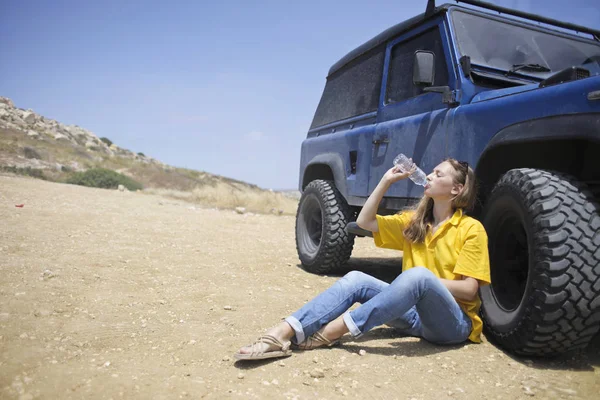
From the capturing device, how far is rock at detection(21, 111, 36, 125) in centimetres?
3924

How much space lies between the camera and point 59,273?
4066 mm

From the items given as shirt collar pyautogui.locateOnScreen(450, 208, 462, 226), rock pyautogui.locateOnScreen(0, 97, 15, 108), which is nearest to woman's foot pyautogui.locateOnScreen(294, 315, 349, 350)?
shirt collar pyautogui.locateOnScreen(450, 208, 462, 226)

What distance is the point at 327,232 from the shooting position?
470cm

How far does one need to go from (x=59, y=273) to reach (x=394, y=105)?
10.2 ft

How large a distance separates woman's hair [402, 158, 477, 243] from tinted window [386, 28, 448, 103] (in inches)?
34.9

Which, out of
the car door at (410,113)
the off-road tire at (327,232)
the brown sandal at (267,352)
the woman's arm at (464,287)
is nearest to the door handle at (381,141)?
the car door at (410,113)

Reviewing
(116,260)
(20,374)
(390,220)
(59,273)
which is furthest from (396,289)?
(116,260)

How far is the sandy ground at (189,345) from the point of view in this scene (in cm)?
218

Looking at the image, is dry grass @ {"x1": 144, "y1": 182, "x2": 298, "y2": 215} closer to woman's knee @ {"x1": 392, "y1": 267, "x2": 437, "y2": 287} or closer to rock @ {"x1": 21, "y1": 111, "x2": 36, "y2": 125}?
woman's knee @ {"x1": 392, "y1": 267, "x2": 437, "y2": 287}

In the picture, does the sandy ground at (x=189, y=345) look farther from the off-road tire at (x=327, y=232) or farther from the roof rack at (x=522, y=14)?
the roof rack at (x=522, y=14)

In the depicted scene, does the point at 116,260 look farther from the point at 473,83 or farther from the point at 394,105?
the point at 473,83

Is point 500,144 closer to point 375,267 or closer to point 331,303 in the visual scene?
point 331,303

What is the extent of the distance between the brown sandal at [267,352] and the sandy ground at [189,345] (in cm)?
5

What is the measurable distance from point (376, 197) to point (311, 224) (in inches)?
97.7
